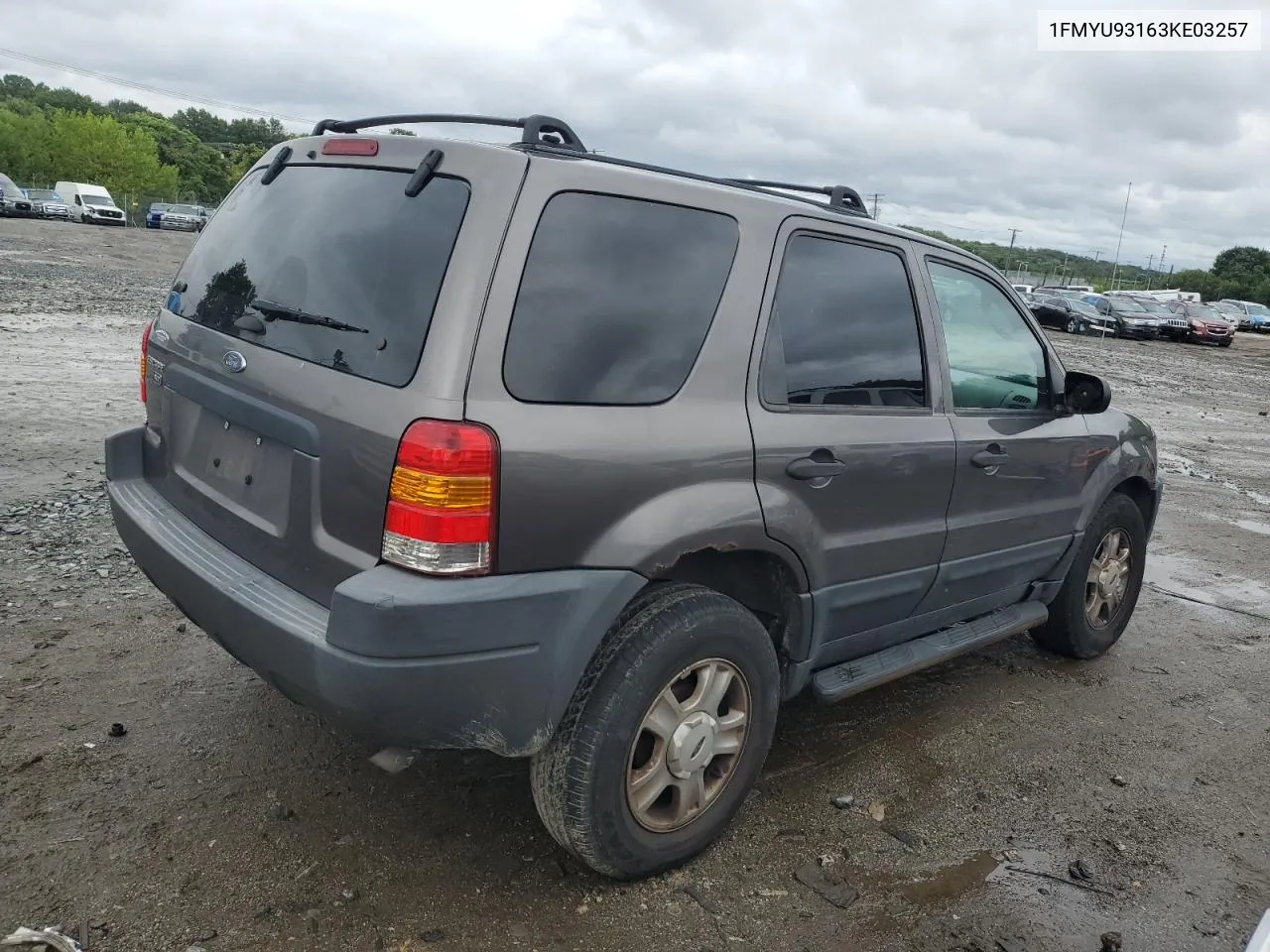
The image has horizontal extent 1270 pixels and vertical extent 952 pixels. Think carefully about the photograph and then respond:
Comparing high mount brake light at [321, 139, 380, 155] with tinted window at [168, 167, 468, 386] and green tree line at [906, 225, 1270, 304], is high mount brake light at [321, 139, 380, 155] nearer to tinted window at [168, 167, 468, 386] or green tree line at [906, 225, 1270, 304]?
tinted window at [168, 167, 468, 386]

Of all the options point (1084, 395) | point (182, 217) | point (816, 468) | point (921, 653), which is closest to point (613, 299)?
point (816, 468)

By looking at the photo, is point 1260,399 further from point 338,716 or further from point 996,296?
A: point 338,716

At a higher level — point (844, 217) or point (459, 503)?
point (844, 217)

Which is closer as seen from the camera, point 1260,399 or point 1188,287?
point 1260,399

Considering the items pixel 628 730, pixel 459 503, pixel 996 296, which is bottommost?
pixel 628 730

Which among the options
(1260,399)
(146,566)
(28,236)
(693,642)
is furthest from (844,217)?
(28,236)

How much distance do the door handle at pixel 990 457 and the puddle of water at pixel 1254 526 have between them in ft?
17.1

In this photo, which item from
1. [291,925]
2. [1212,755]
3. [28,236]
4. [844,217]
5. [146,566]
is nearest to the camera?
[291,925]

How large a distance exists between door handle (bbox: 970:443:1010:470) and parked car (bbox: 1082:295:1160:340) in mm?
34229

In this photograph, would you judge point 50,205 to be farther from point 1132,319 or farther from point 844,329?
point 844,329

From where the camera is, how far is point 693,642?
2.68 meters

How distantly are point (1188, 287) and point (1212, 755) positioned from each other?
90747 millimetres

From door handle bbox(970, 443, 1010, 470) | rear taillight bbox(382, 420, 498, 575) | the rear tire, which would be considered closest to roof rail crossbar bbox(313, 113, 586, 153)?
rear taillight bbox(382, 420, 498, 575)

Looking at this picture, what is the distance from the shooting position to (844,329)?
10.6 feet
